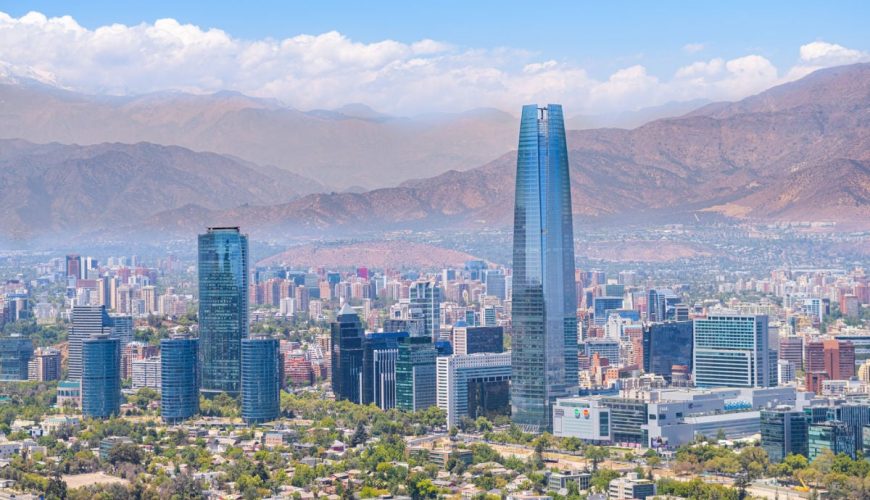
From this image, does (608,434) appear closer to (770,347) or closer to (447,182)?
(770,347)

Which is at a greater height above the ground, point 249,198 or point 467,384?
point 249,198

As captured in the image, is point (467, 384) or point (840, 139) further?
point (840, 139)

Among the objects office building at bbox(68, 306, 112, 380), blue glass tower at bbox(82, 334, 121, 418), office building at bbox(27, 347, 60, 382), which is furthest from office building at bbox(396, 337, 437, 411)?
office building at bbox(68, 306, 112, 380)

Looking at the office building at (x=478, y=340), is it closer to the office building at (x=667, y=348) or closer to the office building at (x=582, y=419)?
the office building at (x=667, y=348)

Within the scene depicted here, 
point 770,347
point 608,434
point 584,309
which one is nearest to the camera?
point 608,434

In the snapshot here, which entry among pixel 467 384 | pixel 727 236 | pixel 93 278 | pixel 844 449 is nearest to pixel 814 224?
pixel 727 236

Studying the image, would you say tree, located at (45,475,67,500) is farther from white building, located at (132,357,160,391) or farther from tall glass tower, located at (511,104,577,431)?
white building, located at (132,357,160,391)

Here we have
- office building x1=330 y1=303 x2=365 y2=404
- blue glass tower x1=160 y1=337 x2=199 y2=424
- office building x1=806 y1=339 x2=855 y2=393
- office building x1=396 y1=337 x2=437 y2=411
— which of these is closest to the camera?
office building x1=396 y1=337 x2=437 y2=411
